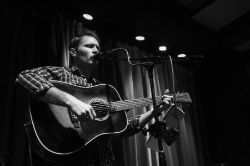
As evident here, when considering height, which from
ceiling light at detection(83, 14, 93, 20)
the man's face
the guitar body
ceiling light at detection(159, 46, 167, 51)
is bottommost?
the guitar body

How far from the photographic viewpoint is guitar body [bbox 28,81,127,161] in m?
1.40

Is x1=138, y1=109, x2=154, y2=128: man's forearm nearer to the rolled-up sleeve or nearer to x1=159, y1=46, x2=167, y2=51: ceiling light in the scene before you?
the rolled-up sleeve

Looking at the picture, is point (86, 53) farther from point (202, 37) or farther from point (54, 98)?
point (202, 37)

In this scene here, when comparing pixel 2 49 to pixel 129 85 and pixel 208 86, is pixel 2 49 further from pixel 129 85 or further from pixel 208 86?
pixel 208 86

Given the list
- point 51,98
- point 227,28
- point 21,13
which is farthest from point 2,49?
point 227,28

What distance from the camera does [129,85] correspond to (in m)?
3.21

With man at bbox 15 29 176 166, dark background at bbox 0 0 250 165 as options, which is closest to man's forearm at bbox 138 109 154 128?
man at bbox 15 29 176 166

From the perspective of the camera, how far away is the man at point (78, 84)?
4.64ft

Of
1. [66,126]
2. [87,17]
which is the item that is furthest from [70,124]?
[87,17]

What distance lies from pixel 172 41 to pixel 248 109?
1836 mm

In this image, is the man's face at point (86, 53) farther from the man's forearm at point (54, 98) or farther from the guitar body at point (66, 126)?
the man's forearm at point (54, 98)

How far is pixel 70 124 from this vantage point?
4.97 feet

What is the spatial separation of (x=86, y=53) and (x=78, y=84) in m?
0.33

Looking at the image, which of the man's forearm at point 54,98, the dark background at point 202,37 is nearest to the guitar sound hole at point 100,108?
the man's forearm at point 54,98
